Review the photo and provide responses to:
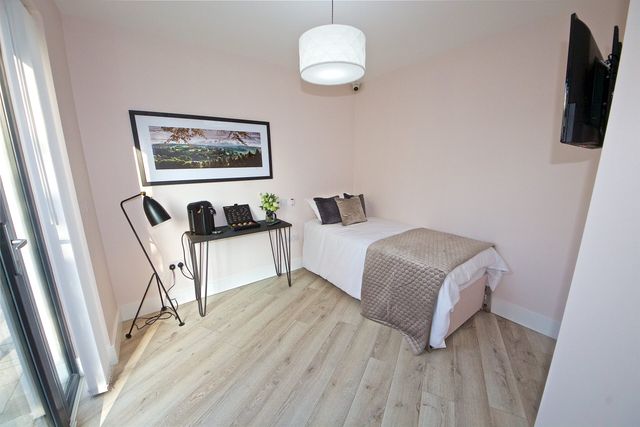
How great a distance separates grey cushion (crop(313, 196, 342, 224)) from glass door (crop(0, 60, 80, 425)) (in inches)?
87.6

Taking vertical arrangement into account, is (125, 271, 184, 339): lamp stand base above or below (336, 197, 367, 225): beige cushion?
below

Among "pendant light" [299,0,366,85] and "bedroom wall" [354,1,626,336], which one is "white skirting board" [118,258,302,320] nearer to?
"bedroom wall" [354,1,626,336]

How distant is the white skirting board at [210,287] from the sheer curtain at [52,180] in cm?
73

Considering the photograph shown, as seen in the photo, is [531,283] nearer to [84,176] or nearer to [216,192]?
[216,192]

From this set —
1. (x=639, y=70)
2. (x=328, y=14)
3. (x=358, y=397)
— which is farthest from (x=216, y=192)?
(x=639, y=70)

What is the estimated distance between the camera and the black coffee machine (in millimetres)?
2193

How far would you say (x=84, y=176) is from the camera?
70.1 inches

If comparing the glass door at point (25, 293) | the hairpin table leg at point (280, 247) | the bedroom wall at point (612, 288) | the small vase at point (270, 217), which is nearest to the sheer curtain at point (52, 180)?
the glass door at point (25, 293)

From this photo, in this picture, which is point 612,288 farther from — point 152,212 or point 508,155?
point 152,212

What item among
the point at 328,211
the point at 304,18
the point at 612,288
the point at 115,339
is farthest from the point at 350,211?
the point at 115,339

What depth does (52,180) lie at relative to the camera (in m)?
1.30

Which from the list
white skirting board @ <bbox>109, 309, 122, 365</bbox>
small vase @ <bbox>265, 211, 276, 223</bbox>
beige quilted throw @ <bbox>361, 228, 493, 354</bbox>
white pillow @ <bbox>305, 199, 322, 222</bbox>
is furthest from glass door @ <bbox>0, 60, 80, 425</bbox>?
white pillow @ <bbox>305, 199, 322, 222</bbox>

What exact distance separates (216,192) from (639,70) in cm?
270

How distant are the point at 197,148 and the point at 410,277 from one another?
87.3 inches
